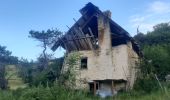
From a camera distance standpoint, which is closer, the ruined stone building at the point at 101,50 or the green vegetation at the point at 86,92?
the green vegetation at the point at 86,92

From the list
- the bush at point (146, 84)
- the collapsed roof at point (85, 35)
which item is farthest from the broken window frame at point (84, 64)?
the bush at point (146, 84)

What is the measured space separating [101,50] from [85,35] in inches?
66.4

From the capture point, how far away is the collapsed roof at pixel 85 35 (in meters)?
23.4

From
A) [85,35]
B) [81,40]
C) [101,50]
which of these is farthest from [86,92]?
[85,35]

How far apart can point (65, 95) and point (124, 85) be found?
9847mm

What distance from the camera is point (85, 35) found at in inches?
925

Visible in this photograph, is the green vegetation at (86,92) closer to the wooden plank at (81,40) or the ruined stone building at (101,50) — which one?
the ruined stone building at (101,50)

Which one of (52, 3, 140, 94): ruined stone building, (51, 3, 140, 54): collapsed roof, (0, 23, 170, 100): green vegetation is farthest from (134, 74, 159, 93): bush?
(51, 3, 140, 54): collapsed roof

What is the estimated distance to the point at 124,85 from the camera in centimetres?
2250

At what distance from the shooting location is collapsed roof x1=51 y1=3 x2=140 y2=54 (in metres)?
23.4

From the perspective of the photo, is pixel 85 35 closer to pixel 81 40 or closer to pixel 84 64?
pixel 81 40

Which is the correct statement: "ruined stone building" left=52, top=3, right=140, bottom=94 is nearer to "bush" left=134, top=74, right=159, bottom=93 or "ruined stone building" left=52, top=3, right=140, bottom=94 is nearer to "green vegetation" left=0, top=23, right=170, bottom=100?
"bush" left=134, top=74, right=159, bottom=93

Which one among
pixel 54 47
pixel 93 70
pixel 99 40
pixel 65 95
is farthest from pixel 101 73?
pixel 65 95

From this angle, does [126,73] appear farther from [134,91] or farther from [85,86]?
[85,86]
